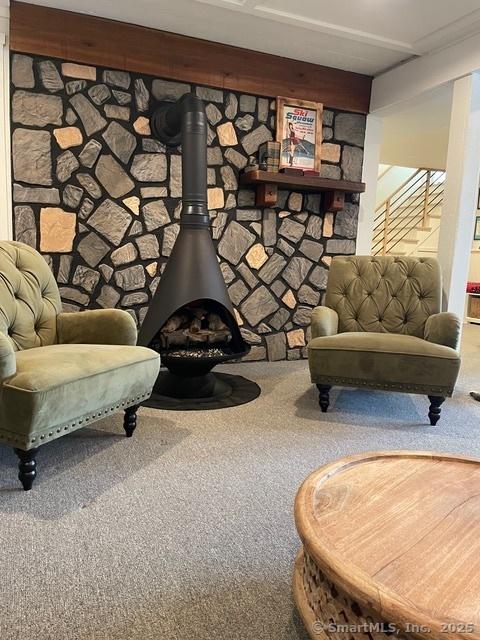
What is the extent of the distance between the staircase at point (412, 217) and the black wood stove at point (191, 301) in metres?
5.48

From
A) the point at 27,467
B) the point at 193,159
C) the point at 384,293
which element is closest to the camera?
the point at 27,467

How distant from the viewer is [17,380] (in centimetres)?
174

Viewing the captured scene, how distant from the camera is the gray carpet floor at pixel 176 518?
3.99 ft

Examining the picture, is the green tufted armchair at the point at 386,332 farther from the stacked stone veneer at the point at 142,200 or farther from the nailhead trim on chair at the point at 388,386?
the stacked stone veneer at the point at 142,200

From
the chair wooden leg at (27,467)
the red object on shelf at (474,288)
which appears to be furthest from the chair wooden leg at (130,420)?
the red object on shelf at (474,288)

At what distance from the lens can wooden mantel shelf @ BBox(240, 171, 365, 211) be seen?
141 inches

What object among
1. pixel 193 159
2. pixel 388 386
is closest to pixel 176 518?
pixel 388 386

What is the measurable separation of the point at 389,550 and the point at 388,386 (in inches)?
69.5

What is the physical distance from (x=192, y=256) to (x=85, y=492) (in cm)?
155

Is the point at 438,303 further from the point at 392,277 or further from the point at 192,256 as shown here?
the point at 192,256

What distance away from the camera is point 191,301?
9.39ft

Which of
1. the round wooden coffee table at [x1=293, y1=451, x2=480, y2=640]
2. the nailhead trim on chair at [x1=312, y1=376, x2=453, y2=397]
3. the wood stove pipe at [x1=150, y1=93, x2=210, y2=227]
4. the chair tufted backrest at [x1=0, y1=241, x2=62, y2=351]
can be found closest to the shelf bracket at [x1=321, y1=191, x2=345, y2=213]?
the wood stove pipe at [x1=150, y1=93, x2=210, y2=227]

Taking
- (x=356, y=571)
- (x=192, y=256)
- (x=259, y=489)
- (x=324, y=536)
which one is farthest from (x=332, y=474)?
(x=192, y=256)

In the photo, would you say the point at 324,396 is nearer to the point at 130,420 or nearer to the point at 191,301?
the point at 191,301
